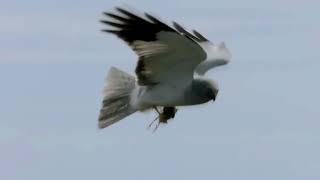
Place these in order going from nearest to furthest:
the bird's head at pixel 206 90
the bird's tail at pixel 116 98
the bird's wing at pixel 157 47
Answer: the bird's wing at pixel 157 47, the bird's head at pixel 206 90, the bird's tail at pixel 116 98

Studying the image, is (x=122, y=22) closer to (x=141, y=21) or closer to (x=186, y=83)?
(x=141, y=21)

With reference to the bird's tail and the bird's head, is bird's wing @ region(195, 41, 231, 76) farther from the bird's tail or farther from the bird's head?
the bird's tail

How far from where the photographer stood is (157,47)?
2339 cm

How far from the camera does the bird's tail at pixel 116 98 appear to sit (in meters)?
24.7

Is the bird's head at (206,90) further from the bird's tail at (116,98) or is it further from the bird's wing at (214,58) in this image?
the bird's tail at (116,98)

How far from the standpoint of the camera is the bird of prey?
22.8m

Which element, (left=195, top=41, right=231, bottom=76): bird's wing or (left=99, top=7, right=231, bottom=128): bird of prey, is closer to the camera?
(left=99, top=7, right=231, bottom=128): bird of prey

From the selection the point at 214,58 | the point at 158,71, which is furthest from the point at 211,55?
the point at 158,71

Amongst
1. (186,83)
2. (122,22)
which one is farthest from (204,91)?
(122,22)

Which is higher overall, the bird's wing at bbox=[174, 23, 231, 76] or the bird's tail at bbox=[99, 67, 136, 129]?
the bird's wing at bbox=[174, 23, 231, 76]

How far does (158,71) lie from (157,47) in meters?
0.80

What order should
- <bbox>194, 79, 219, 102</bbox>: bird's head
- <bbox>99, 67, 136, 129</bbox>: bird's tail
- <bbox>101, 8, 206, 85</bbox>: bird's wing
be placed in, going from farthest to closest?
1. <bbox>99, 67, 136, 129</bbox>: bird's tail
2. <bbox>194, 79, 219, 102</bbox>: bird's head
3. <bbox>101, 8, 206, 85</bbox>: bird's wing

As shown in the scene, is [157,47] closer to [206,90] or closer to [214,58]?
[206,90]

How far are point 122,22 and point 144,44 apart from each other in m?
0.73
